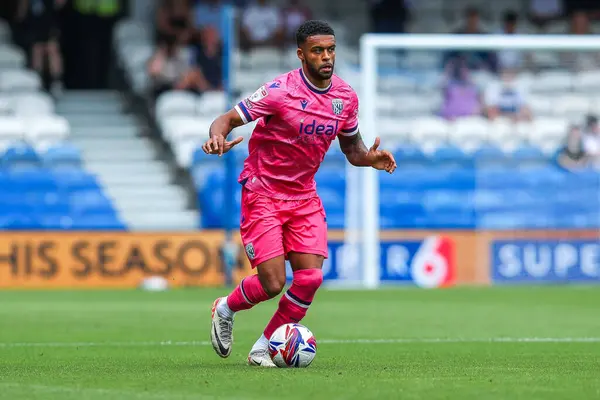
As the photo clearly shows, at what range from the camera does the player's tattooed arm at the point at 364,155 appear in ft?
27.9

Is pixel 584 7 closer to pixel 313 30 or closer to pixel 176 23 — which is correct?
pixel 176 23

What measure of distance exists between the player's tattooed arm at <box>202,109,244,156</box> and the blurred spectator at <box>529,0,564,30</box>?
1730cm

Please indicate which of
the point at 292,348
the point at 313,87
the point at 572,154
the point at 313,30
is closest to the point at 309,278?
the point at 292,348

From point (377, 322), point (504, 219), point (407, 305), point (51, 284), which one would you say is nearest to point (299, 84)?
point (377, 322)

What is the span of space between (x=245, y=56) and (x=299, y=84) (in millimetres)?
14817

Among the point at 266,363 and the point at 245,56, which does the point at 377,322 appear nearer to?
the point at 266,363

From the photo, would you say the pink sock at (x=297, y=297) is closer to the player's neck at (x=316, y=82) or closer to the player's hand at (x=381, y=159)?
the player's hand at (x=381, y=159)

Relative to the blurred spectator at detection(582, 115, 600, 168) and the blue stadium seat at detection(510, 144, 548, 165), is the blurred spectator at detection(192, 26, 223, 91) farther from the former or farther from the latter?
the blurred spectator at detection(582, 115, 600, 168)

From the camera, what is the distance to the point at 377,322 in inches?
499

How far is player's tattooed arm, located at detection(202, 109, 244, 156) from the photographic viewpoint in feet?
25.6

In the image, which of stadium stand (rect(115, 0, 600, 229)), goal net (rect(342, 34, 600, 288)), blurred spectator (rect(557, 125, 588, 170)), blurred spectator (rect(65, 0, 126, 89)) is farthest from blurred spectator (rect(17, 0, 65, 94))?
blurred spectator (rect(557, 125, 588, 170))

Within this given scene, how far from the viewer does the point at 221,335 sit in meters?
8.45

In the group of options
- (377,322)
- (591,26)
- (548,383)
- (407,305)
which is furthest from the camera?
(591,26)

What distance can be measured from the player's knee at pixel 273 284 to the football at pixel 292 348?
26cm
